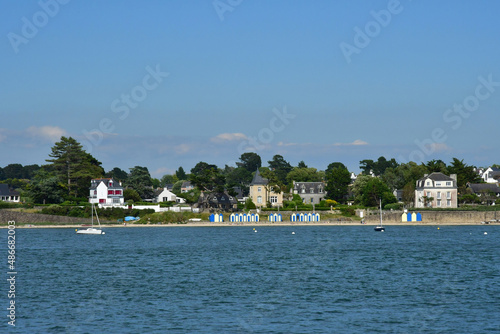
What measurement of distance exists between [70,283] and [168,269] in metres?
10.8

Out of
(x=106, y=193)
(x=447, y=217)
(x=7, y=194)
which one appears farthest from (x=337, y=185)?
(x=7, y=194)

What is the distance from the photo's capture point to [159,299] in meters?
40.1

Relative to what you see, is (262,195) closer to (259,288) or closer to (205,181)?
(205,181)

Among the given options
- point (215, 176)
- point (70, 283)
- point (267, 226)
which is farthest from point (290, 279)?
point (215, 176)

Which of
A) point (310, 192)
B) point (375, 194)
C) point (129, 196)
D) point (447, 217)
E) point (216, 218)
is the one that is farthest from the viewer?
point (310, 192)

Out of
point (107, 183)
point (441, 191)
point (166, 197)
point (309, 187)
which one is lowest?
point (166, 197)

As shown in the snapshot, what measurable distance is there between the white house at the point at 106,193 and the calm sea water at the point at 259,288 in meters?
55.5

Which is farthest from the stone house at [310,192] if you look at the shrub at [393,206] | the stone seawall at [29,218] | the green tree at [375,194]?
the stone seawall at [29,218]

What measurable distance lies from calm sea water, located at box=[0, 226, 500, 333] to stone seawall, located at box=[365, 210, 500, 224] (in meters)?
44.5

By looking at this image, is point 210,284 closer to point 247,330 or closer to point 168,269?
point 168,269

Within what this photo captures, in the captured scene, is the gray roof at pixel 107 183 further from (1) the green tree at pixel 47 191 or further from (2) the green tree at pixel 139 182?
(2) the green tree at pixel 139 182

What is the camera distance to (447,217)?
415ft

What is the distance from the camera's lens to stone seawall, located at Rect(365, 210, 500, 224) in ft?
413

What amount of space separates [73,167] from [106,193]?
13.5m
